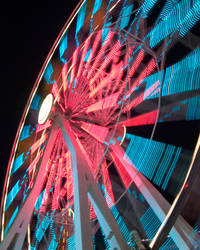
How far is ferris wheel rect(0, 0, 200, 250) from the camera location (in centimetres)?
227

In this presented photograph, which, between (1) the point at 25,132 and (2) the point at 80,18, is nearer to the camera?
(2) the point at 80,18

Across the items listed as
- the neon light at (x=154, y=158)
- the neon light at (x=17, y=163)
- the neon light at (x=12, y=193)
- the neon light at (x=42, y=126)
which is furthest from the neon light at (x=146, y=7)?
the neon light at (x=12, y=193)

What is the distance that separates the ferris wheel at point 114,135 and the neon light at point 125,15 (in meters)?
0.01

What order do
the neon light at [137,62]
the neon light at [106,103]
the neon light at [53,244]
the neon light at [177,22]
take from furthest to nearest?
the neon light at [53,244], the neon light at [106,103], the neon light at [137,62], the neon light at [177,22]

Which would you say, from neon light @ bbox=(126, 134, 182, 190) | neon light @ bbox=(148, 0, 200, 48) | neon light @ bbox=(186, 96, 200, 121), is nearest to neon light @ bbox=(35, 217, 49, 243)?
neon light @ bbox=(126, 134, 182, 190)

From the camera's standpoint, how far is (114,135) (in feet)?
11.3

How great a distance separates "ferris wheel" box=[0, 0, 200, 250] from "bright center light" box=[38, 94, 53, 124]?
0.02 m

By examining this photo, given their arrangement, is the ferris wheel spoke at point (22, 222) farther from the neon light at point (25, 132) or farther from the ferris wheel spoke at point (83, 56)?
the ferris wheel spoke at point (83, 56)

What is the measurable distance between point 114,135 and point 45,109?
1013 mm

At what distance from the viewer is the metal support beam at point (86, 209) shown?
2.16 metres

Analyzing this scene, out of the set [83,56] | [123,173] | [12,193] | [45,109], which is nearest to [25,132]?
[45,109]

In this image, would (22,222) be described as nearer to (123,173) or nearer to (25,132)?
(123,173)

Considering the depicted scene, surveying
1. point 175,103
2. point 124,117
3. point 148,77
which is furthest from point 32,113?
point 175,103

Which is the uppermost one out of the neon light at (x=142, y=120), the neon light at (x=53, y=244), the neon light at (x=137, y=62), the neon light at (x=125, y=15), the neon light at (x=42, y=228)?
the neon light at (x=125, y=15)
